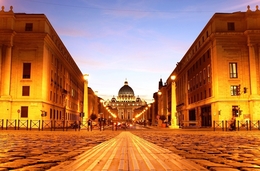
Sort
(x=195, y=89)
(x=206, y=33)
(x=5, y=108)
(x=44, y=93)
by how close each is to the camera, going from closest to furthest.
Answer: (x=5, y=108) < (x=44, y=93) < (x=206, y=33) < (x=195, y=89)

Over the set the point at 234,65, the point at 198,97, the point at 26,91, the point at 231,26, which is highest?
the point at 231,26

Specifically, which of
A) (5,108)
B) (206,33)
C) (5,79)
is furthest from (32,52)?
(206,33)

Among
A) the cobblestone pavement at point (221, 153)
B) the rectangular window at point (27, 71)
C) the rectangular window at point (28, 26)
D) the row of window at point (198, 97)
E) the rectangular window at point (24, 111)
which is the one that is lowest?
the cobblestone pavement at point (221, 153)

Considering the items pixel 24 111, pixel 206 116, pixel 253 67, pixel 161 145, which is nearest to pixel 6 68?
pixel 24 111

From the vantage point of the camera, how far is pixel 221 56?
4588cm

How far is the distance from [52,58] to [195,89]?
1128 inches

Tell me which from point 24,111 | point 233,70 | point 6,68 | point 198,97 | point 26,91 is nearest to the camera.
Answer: point 24,111

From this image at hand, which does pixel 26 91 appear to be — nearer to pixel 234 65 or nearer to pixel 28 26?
pixel 28 26

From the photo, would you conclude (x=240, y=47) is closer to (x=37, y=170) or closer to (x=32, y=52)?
(x=32, y=52)

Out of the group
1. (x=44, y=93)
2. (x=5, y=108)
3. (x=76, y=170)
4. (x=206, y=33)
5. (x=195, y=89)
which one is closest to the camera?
(x=76, y=170)

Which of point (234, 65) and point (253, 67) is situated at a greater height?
point (234, 65)

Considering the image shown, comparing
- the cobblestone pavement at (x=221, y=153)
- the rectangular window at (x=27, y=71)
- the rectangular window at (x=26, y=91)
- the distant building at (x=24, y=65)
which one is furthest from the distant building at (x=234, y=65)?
the cobblestone pavement at (x=221, y=153)

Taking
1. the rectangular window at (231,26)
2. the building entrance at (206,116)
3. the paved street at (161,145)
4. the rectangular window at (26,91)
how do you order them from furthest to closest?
the building entrance at (206,116) → the rectangular window at (231,26) → the rectangular window at (26,91) → the paved street at (161,145)

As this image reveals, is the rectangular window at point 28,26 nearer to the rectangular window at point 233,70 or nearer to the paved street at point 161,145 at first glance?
the rectangular window at point 233,70
